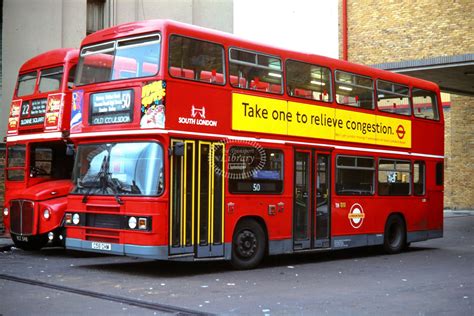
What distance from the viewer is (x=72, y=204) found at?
12.9 metres

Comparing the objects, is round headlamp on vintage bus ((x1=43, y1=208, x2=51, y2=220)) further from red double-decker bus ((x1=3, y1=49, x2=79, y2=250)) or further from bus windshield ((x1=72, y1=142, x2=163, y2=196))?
bus windshield ((x1=72, y1=142, x2=163, y2=196))

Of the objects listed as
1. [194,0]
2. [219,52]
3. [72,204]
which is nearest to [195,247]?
[72,204]

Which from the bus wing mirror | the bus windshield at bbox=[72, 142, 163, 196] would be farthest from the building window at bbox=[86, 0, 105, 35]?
the bus wing mirror

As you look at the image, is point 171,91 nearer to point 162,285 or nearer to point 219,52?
point 219,52

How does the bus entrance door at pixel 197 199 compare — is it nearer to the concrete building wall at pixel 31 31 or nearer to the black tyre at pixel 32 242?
the black tyre at pixel 32 242

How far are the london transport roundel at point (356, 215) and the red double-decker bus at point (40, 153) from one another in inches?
235

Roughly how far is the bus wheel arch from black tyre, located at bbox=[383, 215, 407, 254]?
454 centimetres

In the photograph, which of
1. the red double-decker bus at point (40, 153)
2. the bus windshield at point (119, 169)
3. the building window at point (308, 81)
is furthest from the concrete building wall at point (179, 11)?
the bus windshield at point (119, 169)

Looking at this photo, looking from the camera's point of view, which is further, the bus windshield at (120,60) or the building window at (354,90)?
the building window at (354,90)

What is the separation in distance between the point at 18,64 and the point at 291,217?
402 inches

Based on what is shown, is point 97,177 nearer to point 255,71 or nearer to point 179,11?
point 255,71

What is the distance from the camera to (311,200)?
14.8 m

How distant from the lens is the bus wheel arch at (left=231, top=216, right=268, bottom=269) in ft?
43.2

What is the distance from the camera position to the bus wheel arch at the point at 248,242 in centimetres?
1316
